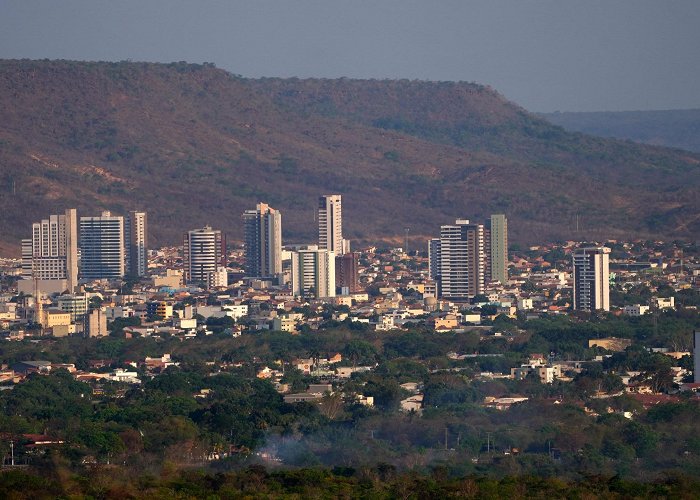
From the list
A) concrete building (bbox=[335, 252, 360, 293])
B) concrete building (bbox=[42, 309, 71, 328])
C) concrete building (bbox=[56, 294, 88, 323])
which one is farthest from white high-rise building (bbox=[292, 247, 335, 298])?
concrete building (bbox=[42, 309, 71, 328])

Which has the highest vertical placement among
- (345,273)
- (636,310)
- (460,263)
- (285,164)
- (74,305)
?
(285,164)

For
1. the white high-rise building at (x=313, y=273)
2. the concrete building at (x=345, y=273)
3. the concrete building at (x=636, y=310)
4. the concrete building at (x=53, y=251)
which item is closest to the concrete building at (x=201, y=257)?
the concrete building at (x=53, y=251)

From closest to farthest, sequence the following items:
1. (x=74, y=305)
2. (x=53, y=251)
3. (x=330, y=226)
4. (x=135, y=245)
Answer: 1. (x=74, y=305)
2. (x=53, y=251)
3. (x=135, y=245)
4. (x=330, y=226)

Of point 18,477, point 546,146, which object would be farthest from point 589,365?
point 546,146

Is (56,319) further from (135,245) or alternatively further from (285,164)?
(285,164)

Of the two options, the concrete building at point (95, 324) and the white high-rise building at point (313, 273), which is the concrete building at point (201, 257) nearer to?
the white high-rise building at point (313, 273)

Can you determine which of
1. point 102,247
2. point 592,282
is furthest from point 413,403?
point 102,247
